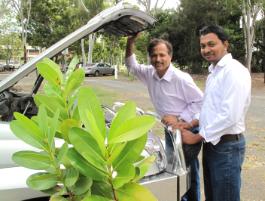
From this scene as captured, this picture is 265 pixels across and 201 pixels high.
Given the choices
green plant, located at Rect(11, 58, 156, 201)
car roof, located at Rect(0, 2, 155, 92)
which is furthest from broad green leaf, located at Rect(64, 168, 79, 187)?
car roof, located at Rect(0, 2, 155, 92)

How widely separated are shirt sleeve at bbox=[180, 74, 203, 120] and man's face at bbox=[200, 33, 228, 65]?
56cm

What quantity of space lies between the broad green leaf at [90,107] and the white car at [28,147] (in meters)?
1.47

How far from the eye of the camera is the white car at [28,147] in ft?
8.95

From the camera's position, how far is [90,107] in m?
1.36

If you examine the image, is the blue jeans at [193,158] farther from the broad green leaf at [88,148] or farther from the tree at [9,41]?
the tree at [9,41]

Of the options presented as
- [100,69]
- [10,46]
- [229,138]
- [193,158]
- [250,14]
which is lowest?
[100,69]

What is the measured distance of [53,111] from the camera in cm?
147

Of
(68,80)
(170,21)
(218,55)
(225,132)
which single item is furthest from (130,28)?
(170,21)

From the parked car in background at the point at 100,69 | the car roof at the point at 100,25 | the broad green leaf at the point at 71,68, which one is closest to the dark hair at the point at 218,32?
the car roof at the point at 100,25

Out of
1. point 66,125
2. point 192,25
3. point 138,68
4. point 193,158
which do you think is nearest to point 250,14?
point 192,25

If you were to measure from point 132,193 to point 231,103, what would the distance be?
6.35ft

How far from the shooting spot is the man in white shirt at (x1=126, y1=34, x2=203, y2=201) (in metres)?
3.90

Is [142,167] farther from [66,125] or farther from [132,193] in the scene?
[66,125]

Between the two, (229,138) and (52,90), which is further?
(229,138)
